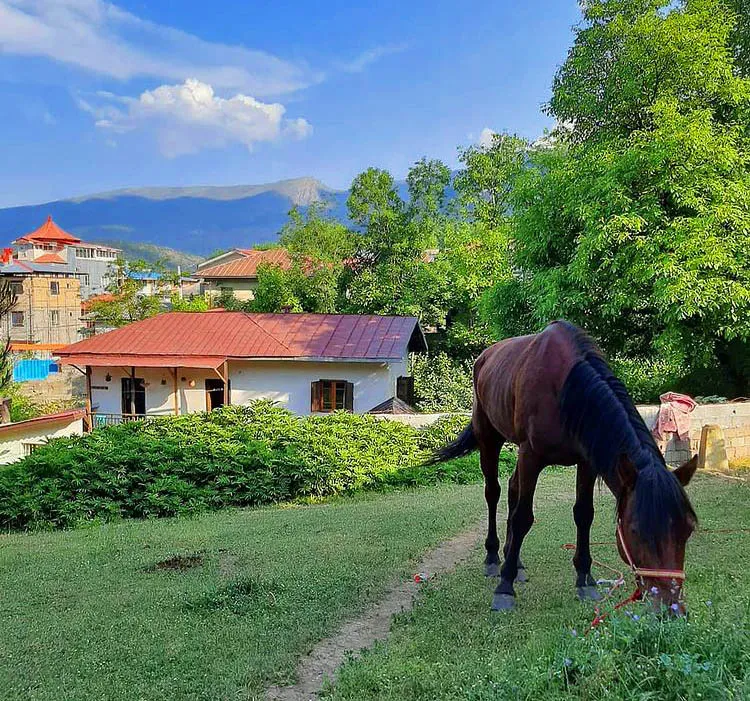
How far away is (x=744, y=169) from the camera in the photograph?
12055mm

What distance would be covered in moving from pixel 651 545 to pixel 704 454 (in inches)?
322

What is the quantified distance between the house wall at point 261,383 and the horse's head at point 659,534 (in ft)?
53.1

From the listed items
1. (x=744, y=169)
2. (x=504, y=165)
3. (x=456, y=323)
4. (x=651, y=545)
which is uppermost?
(x=504, y=165)

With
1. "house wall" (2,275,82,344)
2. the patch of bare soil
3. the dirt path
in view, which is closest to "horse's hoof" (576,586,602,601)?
the dirt path

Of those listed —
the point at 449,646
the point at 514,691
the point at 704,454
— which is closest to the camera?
the point at 514,691

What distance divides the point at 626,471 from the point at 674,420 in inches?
317

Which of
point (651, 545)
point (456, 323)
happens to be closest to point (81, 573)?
point (651, 545)

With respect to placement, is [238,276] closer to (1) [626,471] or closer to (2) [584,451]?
(2) [584,451]

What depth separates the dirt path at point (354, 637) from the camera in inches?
134

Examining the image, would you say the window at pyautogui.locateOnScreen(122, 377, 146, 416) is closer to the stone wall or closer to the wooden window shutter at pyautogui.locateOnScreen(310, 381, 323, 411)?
the wooden window shutter at pyautogui.locateOnScreen(310, 381, 323, 411)

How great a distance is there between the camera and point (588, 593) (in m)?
4.35

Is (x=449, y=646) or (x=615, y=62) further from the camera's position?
(x=615, y=62)

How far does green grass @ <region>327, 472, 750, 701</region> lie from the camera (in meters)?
2.32

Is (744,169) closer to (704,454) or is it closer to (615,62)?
(615,62)
